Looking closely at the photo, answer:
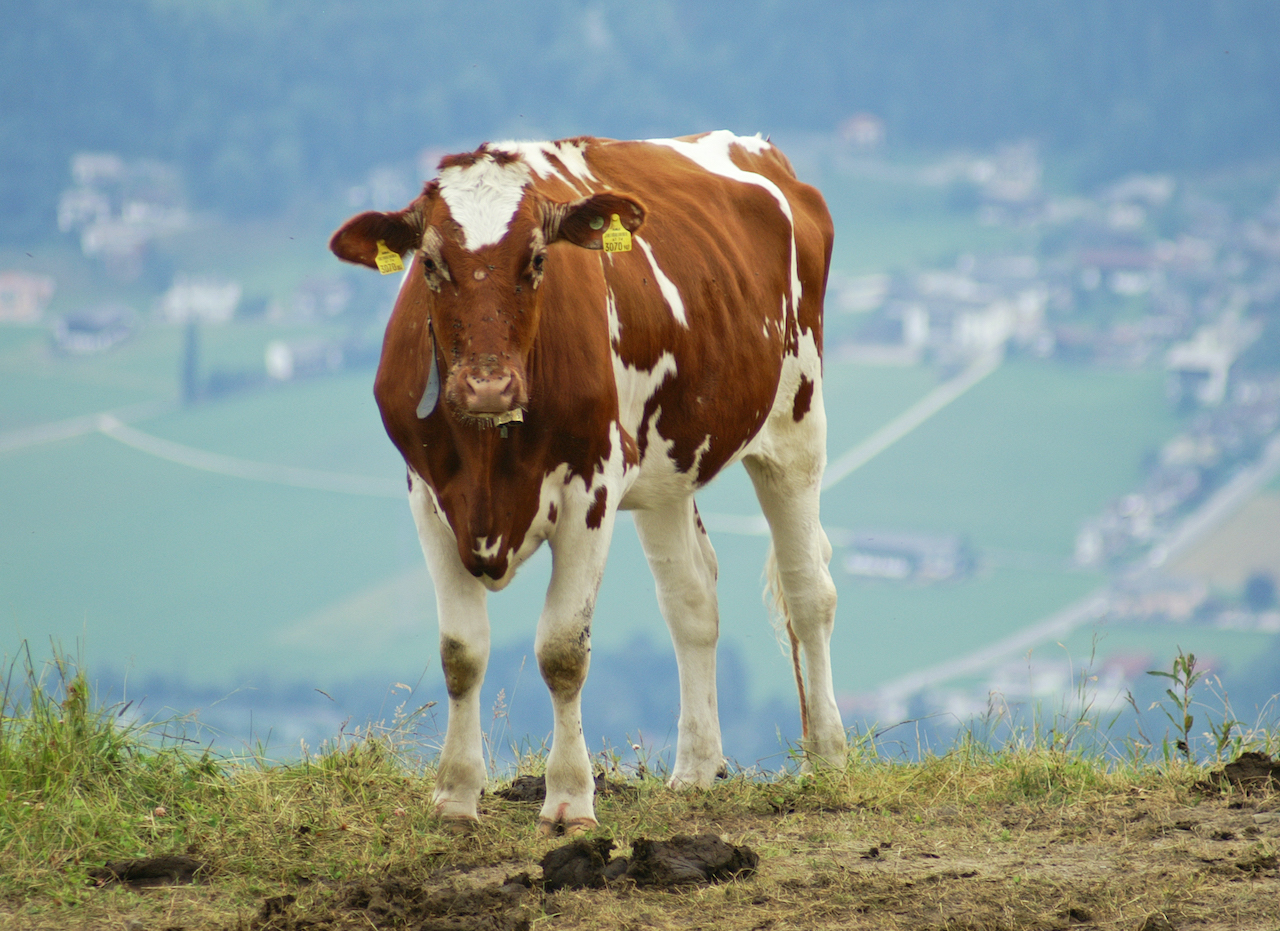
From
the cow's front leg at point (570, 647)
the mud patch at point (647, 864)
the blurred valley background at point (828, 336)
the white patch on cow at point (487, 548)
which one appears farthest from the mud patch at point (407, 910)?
the blurred valley background at point (828, 336)

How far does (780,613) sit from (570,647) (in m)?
2.41

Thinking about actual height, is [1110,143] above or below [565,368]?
above

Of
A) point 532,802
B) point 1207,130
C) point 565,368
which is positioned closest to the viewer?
point 565,368

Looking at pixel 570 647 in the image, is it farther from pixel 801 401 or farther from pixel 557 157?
pixel 801 401

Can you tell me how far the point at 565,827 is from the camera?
17.6ft

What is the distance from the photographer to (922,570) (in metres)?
90.6

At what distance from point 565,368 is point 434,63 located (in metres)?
169

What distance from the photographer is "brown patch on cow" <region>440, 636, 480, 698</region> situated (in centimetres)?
545

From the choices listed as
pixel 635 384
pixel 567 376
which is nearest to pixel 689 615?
pixel 635 384

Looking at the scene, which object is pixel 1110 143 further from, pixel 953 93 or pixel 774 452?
pixel 774 452

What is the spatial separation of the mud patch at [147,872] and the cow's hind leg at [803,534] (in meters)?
3.14

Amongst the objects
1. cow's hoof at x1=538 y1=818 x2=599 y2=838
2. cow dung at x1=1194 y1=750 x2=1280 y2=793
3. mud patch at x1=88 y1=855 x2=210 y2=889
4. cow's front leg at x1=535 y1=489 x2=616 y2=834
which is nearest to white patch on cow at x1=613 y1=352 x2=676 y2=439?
cow's front leg at x1=535 y1=489 x2=616 y2=834

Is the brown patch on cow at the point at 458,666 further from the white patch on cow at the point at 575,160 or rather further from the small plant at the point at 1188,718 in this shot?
the small plant at the point at 1188,718

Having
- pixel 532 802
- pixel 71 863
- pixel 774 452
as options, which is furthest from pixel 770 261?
pixel 71 863
